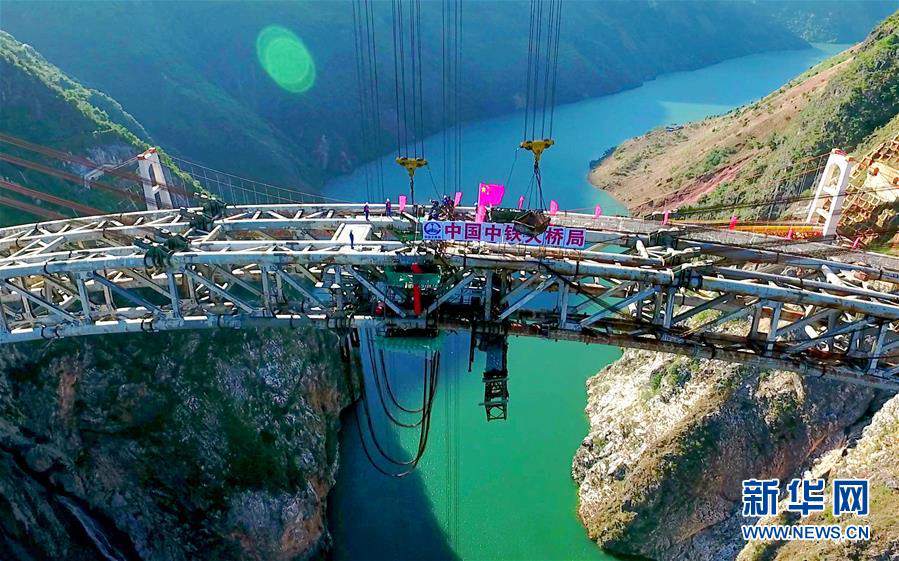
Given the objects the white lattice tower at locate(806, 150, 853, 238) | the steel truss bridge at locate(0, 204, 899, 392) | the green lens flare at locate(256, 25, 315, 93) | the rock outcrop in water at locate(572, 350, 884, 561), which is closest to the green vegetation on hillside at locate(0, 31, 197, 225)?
the steel truss bridge at locate(0, 204, 899, 392)

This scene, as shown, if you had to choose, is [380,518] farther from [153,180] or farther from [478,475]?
[153,180]

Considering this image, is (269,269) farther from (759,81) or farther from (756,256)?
(759,81)

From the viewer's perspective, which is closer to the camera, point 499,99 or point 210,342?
point 210,342

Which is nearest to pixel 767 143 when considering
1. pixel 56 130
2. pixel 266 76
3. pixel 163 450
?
pixel 163 450

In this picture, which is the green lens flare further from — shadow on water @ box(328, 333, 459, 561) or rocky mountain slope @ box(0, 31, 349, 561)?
rocky mountain slope @ box(0, 31, 349, 561)

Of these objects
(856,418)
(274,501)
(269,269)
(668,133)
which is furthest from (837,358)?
(668,133)
